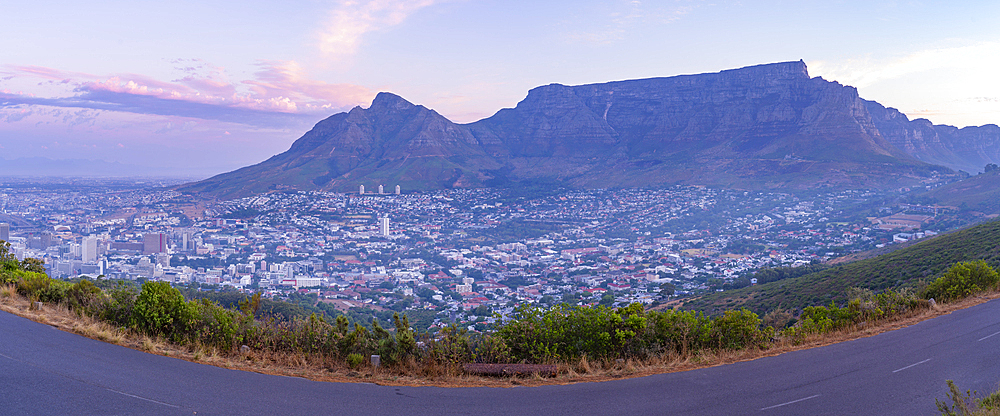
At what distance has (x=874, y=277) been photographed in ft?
58.0

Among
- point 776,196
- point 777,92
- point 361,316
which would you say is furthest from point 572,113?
point 361,316

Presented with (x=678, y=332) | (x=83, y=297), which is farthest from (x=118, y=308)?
(x=678, y=332)

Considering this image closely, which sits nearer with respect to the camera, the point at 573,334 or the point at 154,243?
the point at 573,334

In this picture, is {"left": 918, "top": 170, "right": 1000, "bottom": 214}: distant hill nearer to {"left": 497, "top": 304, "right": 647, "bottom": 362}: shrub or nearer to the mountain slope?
{"left": 497, "top": 304, "right": 647, "bottom": 362}: shrub

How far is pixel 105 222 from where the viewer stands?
5434 cm

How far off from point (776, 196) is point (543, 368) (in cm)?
7683

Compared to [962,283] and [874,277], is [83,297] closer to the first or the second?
[962,283]

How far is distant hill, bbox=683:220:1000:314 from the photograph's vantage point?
16.2 m

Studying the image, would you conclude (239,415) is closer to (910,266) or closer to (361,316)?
(361,316)

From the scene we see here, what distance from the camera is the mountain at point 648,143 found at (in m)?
82.3

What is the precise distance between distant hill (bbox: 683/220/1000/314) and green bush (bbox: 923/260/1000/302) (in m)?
4.70

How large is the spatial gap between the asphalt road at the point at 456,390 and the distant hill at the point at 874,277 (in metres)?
11.9

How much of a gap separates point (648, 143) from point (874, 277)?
96851 millimetres

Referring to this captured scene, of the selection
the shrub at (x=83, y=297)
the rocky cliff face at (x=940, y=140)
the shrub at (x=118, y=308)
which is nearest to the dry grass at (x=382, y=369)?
the shrub at (x=118, y=308)
